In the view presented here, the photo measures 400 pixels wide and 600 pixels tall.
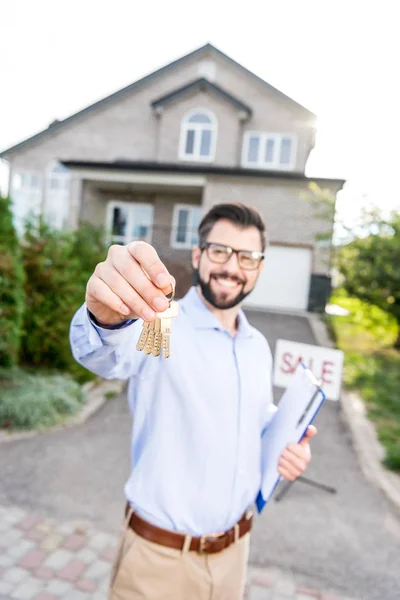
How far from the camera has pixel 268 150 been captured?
16.3m

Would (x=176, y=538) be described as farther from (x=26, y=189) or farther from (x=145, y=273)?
(x=26, y=189)

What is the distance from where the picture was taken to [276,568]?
3.15 metres

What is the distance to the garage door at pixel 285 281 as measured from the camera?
14500 mm

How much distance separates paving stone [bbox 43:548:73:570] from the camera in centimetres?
296

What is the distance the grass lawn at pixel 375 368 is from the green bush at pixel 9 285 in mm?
4949

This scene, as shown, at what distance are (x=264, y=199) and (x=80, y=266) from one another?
854 cm

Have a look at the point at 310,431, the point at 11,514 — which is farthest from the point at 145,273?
the point at 11,514

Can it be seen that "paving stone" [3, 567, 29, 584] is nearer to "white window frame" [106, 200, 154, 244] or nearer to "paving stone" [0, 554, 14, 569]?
"paving stone" [0, 554, 14, 569]

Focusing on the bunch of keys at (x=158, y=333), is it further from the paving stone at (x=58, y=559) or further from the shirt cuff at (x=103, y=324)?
the paving stone at (x=58, y=559)

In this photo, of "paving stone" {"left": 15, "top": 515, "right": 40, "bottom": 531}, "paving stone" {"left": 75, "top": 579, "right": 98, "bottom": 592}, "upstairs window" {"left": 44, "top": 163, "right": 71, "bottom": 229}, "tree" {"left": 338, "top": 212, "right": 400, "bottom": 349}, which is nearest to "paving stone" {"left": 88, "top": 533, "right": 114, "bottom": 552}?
"paving stone" {"left": 75, "top": 579, "right": 98, "bottom": 592}

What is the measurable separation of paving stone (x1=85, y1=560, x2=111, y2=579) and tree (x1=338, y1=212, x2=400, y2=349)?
321 inches

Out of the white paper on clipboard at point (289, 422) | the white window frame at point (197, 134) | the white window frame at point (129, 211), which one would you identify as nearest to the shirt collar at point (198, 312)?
the white paper on clipboard at point (289, 422)

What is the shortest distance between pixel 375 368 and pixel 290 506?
612 cm

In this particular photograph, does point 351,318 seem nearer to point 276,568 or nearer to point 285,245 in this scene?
point 285,245
